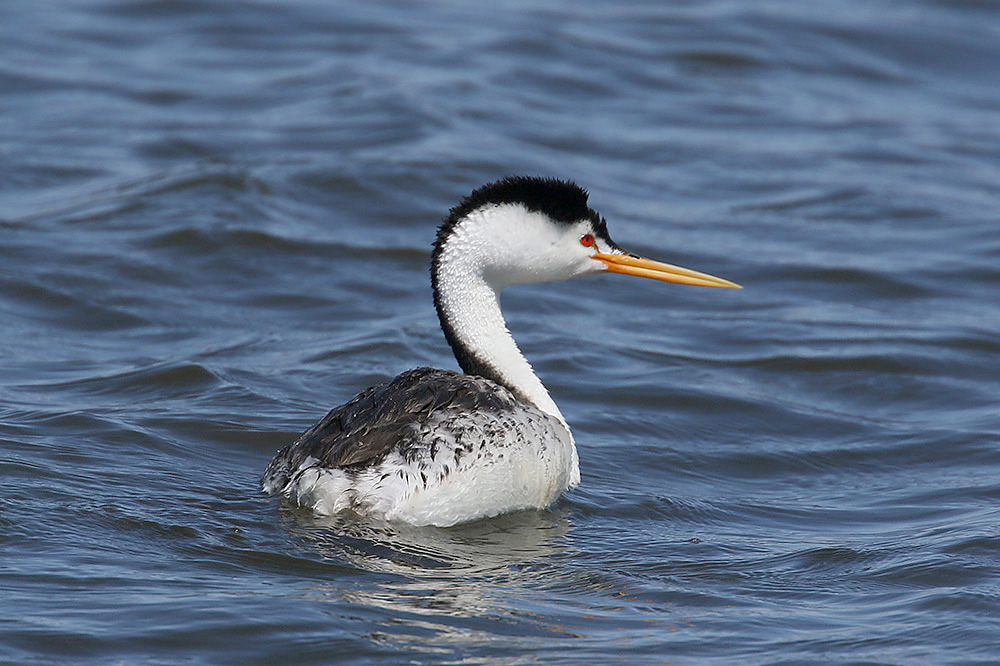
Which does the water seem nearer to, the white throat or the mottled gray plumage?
the mottled gray plumage

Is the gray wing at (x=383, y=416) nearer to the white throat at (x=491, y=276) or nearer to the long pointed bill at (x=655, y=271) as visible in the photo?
the white throat at (x=491, y=276)

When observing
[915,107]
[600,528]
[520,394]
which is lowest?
[600,528]

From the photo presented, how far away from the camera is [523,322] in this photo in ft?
32.7

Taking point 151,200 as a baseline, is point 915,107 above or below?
above

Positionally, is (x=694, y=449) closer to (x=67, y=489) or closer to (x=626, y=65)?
(x=67, y=489)

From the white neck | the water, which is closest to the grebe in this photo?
the white neck

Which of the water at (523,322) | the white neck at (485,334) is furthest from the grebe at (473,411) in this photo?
the water at (523,322)

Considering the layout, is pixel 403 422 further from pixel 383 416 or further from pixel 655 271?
pixel 655 271

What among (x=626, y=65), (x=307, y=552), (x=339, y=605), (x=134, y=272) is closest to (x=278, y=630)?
(x=339, y=605)

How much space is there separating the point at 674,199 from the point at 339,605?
24.8 feet

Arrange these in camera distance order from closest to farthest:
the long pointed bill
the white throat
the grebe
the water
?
1. the water
2. the grebe
3. the white throat
4. the long pointed bill

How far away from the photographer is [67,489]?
6535 millimetres

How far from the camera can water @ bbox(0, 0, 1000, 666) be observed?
18.5ft

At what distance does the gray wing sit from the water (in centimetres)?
30
